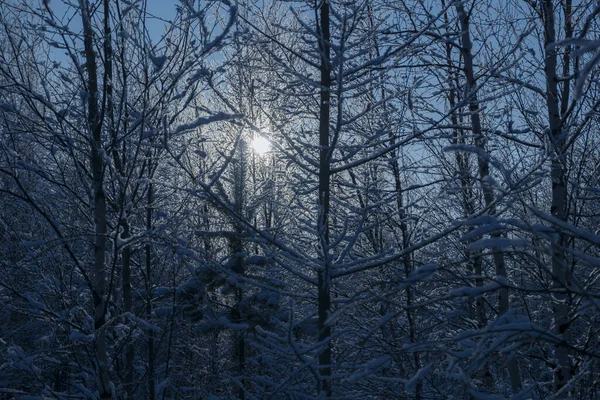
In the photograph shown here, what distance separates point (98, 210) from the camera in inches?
144

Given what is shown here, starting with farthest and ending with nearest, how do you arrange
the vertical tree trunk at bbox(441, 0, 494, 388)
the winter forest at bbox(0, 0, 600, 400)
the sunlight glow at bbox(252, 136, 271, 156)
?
the vertical tree trunk at bbox(441, 0, 494, 388) < the sunlight glow at bbox(252, 136, 271, 156) < the winter forest at bbox(0, 0, 600, 400)

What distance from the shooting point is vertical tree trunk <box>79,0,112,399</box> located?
3.47m

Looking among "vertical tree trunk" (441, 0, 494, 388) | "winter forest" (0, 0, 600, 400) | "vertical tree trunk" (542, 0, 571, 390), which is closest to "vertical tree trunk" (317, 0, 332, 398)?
"winter forest" (0, 0, 600, 400)

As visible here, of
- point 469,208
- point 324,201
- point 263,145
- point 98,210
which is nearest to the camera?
point 98,210

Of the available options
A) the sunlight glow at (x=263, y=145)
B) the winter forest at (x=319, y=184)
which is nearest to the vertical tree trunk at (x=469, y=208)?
the winter forest at (x=319, y=184)

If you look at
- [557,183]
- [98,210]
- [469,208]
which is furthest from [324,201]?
[469,208]

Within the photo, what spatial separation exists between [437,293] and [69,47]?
202 inches

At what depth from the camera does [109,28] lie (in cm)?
374

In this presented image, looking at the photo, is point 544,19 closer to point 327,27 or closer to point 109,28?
point 327,27

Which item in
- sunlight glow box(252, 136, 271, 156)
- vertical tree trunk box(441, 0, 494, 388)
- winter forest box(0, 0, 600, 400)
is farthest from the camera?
vertical tree trunk box(441, 0, 494, 388)

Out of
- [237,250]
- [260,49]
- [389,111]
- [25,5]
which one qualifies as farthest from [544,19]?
[237,250]

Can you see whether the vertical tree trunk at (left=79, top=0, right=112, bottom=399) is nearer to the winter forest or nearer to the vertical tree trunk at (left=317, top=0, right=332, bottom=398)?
the winter forest

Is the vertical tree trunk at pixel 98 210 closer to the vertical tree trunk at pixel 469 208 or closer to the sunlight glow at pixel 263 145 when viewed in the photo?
the sunlight glow at pixel 263 145

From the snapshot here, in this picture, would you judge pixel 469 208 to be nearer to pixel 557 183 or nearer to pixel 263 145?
pixel 557 183
